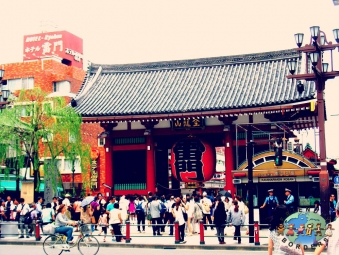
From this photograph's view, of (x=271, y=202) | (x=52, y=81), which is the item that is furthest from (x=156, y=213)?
(x=52, y=81)

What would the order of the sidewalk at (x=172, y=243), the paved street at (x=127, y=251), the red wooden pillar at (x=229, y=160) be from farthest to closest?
the red wooden pillar at (x=229, y=160) → the sidewalk at (x=172, y=243) → the paved street at (x=127, y=251)

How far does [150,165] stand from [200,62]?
8.99 meters

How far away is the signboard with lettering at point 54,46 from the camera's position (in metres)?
57.7

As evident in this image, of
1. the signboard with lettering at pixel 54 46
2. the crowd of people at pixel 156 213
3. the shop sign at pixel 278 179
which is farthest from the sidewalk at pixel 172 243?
the signboard with lettering at pixel 54 46

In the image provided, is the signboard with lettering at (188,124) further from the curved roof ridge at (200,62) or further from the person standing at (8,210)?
the person standing at (8,210)

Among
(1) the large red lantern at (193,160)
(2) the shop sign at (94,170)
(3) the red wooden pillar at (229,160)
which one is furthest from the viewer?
(2) the shop sign at (94,170)

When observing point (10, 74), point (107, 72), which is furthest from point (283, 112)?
point (10, 74)

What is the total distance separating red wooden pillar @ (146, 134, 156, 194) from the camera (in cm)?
3350

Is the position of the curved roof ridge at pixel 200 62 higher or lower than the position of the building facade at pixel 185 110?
higher

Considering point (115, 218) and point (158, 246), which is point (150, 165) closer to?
point (115, 218)

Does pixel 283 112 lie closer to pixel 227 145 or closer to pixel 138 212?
pixel 227 145

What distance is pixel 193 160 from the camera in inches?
1288

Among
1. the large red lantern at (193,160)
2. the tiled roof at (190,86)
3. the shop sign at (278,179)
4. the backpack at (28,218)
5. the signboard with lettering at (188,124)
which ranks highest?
the tiled roof at (190,86)

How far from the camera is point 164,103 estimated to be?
34875 mm
